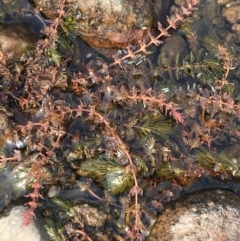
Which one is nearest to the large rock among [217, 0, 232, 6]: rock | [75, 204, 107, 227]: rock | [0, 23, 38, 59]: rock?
[0, 23, 38, 59]: rock

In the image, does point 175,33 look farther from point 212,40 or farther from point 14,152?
point 14,152

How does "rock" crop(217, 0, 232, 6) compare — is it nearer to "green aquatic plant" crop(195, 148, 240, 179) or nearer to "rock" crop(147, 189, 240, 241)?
"green aquatic plant" crop(195, 148, 240, 179)

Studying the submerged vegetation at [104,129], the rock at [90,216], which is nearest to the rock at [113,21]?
the submerged vegetation at [104,129]

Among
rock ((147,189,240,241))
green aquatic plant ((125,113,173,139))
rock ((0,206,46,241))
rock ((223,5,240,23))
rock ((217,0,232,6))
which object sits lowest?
rock ((147,189,240,241))

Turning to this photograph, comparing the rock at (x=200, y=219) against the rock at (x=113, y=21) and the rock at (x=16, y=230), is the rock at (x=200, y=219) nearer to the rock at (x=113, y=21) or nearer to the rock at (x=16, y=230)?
the rock at (x=16, y=230)

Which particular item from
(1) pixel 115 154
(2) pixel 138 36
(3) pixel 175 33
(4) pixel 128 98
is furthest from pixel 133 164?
(3) pixel 175 33

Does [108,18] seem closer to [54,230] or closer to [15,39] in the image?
[15,39]
